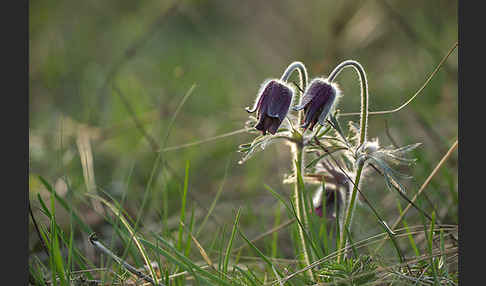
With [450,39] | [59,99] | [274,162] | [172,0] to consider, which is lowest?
[274,162]

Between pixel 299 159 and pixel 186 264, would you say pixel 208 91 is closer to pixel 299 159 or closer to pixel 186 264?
pixel 299 159

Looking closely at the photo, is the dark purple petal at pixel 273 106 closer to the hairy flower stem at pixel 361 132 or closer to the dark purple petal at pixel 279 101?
the dark purple petal at pixel 279 101

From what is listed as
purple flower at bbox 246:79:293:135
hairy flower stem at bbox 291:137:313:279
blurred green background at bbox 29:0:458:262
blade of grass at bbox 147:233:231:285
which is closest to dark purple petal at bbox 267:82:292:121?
purple flower at bbox 246:79:293:135

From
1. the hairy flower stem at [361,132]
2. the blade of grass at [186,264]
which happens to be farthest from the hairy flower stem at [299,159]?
the blade of grass at [186,264]

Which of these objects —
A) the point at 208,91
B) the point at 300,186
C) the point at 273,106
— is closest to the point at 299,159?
the point at 300,186

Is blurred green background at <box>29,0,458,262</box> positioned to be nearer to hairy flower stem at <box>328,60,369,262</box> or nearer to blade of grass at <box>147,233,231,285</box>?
blade of grass at <box>147,233,231,285</box>

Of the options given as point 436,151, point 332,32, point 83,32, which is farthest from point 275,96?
point 83,32

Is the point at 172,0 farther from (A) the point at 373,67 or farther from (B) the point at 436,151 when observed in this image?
(B) the point at 436,151
